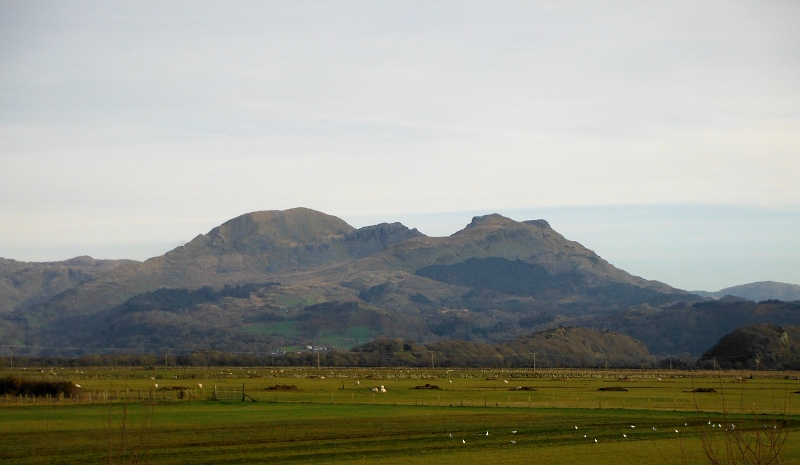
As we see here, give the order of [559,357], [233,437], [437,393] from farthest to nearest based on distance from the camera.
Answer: [559,357], [437,393], [233,437]

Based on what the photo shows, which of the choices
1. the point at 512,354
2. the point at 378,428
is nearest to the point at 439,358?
the point at 512,354

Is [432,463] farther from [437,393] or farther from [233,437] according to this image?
[437,393]

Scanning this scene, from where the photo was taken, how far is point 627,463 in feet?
90.1

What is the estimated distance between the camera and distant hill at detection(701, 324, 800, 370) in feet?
464

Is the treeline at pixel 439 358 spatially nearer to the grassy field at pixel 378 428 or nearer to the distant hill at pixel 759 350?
the distant hill at pixel 759 350

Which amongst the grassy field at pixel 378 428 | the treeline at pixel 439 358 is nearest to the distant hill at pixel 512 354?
the treeline at pixel 439 358

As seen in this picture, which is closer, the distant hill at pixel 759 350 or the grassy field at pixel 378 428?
the grassy field at pixel 378 428

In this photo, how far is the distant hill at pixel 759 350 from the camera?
141 metres

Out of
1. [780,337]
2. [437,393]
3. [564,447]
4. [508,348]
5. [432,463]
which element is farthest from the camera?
[508,348]

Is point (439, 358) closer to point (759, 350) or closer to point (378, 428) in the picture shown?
point (759, 350)

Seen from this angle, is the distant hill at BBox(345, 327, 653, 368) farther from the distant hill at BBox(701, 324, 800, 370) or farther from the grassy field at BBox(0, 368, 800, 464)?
the grassy field at BBox(0, 368, 800, 464)

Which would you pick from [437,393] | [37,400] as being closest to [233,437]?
[37,400]

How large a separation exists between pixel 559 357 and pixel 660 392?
11191 centimetres

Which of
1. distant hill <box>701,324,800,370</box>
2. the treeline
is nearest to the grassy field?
distant hill <box>701,324,800,370</box>
